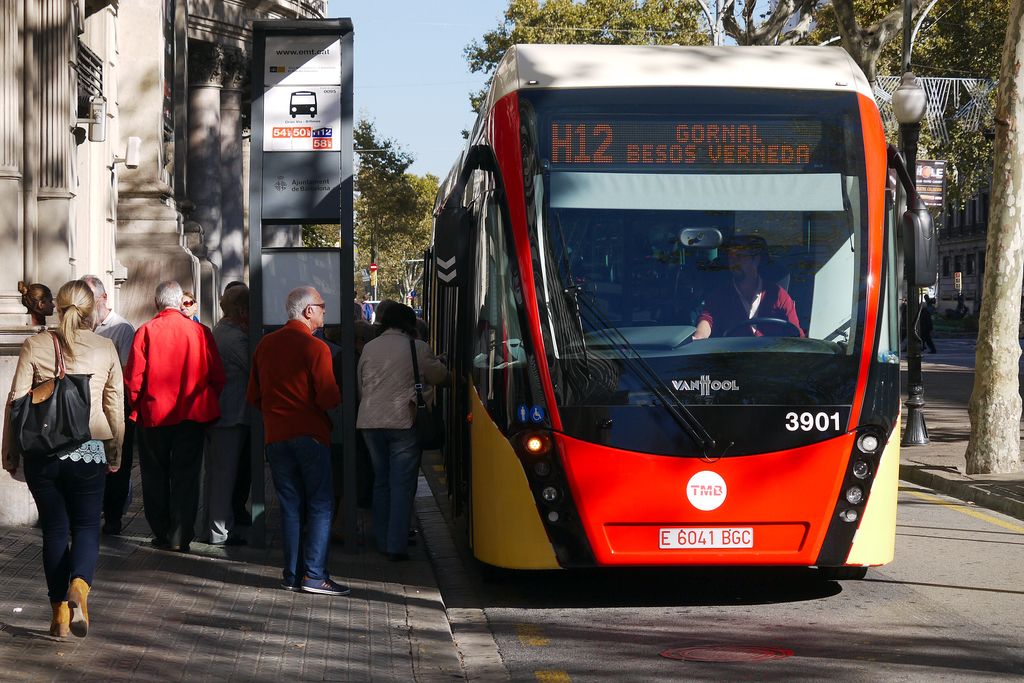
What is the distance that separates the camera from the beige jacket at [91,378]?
7398 millimetres

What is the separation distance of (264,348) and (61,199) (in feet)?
19.2

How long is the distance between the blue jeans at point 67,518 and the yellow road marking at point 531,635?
7.31ft

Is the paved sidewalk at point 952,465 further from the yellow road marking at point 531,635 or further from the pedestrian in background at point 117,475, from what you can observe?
the pedestrian in background at point 117,475

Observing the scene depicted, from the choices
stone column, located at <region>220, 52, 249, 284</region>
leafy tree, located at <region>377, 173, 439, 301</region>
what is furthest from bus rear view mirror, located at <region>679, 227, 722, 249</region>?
leafy tree, located at <region>377, 173, 439, 301</region>

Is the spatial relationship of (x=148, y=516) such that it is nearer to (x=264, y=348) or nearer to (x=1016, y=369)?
(x=264, y=348)

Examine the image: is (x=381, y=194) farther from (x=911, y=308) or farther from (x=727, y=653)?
(x=727, y=653)

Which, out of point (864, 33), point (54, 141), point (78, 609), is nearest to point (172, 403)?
point (78, 609)

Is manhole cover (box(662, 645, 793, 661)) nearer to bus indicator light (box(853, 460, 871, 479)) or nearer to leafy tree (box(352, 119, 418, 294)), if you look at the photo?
bus indicator light (box(853, 460, 871, 479))

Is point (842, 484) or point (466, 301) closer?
point (842, 484)

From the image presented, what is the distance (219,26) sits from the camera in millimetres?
31516

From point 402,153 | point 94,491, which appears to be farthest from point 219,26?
point 402,153

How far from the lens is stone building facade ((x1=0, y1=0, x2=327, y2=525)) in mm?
13023

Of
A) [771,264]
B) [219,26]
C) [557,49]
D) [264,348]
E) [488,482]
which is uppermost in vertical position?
[219,26]

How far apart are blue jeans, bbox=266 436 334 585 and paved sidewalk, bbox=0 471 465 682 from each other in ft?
0.69
